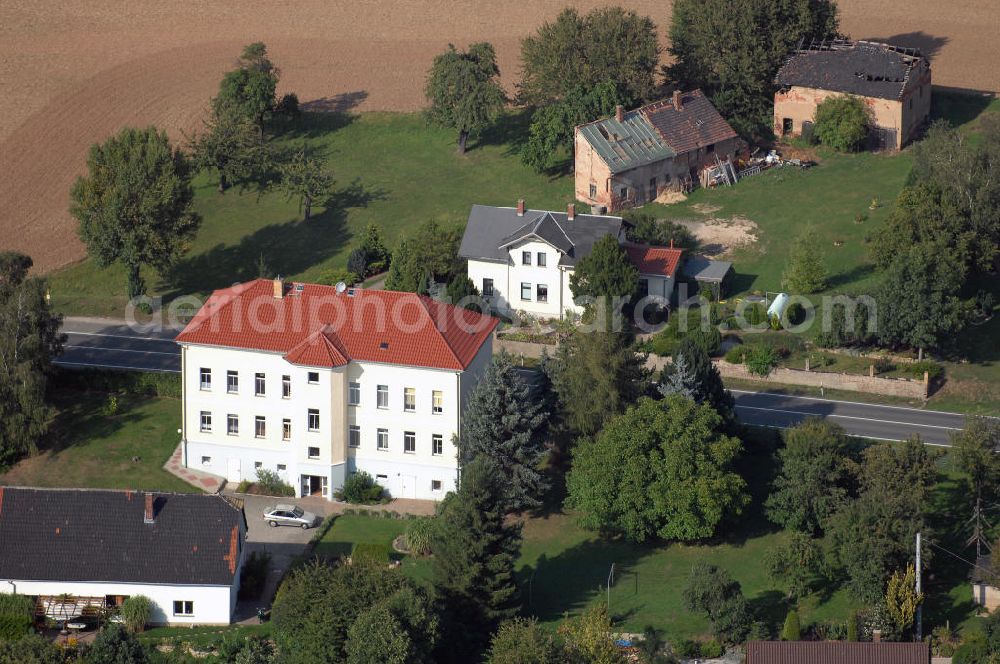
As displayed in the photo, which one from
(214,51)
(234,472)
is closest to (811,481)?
(234,472)

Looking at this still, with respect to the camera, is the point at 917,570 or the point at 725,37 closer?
the point at 917,570

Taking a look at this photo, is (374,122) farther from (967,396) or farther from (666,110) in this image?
(967,396)

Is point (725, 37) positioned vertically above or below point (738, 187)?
above

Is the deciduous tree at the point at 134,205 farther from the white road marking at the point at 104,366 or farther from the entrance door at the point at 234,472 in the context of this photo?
the entrance door at the point at 234,472

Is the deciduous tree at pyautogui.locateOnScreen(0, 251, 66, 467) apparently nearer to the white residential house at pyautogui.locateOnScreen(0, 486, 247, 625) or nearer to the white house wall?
the white residential house at pyautogui.locateOnScreen(0, 486, 247, 625)

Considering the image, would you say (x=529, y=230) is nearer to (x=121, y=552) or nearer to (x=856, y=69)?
(x=856, y=69)

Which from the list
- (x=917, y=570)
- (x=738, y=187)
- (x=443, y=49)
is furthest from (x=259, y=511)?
(x=443, y=49)
